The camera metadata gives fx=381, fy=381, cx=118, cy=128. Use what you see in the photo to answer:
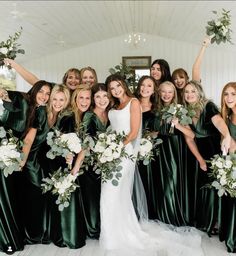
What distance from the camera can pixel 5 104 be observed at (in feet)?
11.3

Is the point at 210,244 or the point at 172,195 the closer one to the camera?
the point at 210,244

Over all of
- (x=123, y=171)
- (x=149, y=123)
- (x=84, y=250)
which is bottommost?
(x=84, y=250)

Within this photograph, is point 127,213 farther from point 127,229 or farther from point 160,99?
point 160,99

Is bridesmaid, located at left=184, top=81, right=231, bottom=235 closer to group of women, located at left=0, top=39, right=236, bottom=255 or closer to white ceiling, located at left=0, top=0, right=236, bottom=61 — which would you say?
group of women, located at left=0, top=39, right=236, bottom=255

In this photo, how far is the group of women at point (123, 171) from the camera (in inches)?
142

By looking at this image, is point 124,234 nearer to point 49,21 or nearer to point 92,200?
point 92,200

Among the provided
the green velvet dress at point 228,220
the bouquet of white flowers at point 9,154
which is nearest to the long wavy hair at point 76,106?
the bouquet of white flowers at point 9,154

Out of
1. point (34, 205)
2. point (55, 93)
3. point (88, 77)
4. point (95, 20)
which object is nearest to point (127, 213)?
point (34, 205)

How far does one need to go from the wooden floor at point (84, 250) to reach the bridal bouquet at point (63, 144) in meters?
0.91

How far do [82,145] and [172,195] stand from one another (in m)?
1.21

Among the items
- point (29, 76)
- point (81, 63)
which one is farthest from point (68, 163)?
point (81, 63)

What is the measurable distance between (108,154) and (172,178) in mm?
946

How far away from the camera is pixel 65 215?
12.0 ft

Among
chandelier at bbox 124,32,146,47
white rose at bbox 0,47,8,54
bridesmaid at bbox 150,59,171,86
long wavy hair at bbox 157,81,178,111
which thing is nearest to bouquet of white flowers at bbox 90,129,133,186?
long wavy hair at bbox 157,81,178,111
